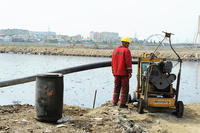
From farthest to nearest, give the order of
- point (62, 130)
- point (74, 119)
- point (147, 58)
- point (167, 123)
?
point (147, 58), point (167, 123), point (74, 119), point (62, 130)

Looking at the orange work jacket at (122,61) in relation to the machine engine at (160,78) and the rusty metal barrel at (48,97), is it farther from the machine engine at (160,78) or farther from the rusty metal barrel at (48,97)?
the rusty metal barrel at (48,97)

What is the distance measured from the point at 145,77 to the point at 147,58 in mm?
718

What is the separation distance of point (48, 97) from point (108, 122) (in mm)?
1369

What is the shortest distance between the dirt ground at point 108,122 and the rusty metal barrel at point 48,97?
0.15 m

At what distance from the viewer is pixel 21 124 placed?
5.09 meters

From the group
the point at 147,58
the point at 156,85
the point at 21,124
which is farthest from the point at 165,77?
the point at 21,124

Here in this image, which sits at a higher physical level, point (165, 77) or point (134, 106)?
point (165, 77)

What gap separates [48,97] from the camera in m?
5.42

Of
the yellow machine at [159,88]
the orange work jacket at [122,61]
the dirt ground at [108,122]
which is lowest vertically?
the dirt ground at [108,122]

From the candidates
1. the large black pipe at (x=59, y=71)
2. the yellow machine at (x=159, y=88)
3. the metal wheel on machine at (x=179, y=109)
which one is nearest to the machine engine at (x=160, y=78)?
the yellow machine at (x=159, y=88)

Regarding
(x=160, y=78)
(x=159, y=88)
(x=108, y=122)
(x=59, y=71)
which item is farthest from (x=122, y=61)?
(x=59, y=71)

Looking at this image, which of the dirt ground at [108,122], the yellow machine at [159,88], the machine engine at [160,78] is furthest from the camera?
the machine engine at [160,78]

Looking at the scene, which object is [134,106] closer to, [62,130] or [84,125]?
[84,125]

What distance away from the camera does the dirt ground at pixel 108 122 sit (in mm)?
5066
